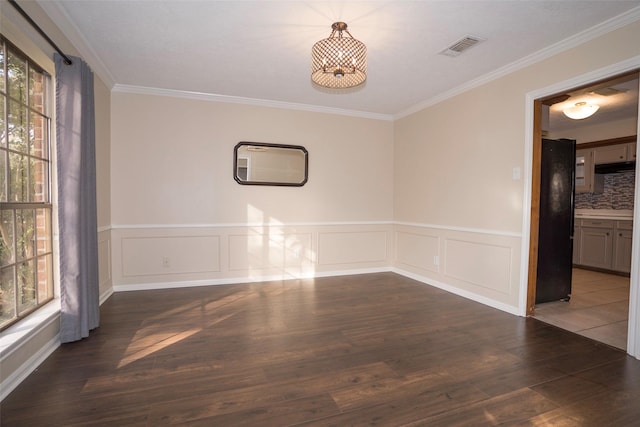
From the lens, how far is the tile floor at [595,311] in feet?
9.62

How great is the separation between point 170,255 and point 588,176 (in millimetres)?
7059

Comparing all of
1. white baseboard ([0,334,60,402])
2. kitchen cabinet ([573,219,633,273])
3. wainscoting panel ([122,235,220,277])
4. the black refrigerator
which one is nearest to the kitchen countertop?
kitchen cabinet ([573,219,633,273])

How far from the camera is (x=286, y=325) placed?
308 cm

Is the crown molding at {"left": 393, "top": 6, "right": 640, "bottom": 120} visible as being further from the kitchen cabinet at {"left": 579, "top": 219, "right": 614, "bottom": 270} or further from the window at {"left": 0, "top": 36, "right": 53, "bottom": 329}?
the window at {"left": 0, "top": 36, "right": 53, "bottom": 329}

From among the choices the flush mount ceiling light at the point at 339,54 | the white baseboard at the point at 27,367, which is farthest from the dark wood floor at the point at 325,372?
the flush mount ceiling light at the point at 339,54

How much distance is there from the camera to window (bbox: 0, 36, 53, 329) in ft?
7.13

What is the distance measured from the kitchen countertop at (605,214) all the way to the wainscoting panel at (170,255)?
20.5ft

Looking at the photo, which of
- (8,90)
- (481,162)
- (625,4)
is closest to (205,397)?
(8,90)

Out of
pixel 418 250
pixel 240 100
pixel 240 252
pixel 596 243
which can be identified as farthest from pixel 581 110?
pixel 240 252

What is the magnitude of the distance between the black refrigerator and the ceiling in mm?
1187

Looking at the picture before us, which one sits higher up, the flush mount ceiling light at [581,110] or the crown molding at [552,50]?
the crown molding at [552,50]

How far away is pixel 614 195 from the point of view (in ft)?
19.0

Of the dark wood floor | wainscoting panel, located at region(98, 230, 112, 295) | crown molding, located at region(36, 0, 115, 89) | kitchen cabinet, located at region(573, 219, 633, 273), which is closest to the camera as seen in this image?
the dark wood floor

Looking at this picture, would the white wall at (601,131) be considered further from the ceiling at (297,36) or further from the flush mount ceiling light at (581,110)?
the ceiling at (297,36)
